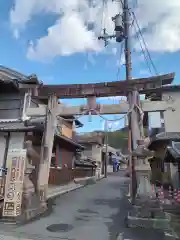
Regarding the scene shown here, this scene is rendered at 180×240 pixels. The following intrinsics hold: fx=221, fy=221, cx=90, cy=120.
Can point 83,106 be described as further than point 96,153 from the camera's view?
No

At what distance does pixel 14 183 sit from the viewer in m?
8.54

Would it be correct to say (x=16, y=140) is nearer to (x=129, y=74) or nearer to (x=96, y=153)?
(x=129, y=74)

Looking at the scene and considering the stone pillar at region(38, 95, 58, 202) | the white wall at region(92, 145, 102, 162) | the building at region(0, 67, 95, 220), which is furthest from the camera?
the white wall at region(92, 145, 102, 162)

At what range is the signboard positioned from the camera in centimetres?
826

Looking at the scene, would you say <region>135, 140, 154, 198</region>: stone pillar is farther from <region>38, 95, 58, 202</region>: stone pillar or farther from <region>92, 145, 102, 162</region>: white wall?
<region>92, 145, 102, 162</region>: white wall

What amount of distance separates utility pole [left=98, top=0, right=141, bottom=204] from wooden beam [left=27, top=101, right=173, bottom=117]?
0.58 m

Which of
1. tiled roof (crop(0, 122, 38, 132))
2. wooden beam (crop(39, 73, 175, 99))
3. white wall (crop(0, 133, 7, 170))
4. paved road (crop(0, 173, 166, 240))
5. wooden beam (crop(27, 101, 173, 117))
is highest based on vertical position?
wooden beam (crop(39, 73, 175, 99))

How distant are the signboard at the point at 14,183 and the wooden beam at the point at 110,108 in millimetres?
3372

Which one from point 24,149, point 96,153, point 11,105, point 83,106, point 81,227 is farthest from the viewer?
point 96,153

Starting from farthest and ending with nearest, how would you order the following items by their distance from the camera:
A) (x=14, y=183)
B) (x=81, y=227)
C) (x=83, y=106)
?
(x=83, y=106)
(x=14, y=183)
(x=81, y=227)

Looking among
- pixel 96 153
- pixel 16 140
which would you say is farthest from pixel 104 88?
pixel 96 153

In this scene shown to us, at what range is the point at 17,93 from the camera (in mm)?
15758

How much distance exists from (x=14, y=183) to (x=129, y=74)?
1189cm

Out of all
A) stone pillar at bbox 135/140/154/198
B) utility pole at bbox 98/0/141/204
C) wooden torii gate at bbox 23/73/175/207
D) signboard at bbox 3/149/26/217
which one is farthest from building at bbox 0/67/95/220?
stone pillar at bbox 135/140/154/198
